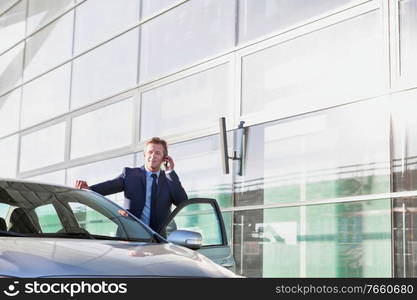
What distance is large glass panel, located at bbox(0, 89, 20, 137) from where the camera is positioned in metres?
15.0

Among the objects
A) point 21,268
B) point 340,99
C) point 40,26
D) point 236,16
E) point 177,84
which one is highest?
point 40,26

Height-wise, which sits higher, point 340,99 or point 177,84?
point 177,84

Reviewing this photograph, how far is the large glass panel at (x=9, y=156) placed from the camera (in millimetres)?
14844

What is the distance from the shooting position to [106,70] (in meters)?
11.8

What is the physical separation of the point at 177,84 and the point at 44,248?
6912 mm

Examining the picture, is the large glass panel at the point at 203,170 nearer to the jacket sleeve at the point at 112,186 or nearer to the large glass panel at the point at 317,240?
the large glass panel at the point at 317,240

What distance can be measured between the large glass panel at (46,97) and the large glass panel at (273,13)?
198 inches

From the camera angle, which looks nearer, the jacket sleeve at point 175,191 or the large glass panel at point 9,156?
the jacket sleeve at point 175,191

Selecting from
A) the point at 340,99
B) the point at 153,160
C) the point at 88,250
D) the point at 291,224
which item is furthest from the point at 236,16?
the point at 88,250

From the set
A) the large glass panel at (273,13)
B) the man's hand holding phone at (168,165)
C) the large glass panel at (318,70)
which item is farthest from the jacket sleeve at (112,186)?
the large glass panel at (273,13)

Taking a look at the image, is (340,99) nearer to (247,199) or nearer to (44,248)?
(247,199)

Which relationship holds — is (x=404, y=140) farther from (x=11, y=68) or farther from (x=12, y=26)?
(x=12, y=26)

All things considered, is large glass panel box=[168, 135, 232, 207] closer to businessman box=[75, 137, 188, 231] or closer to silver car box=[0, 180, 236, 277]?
businessman box=[75, 137, 188, 231]

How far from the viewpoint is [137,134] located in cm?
1060
